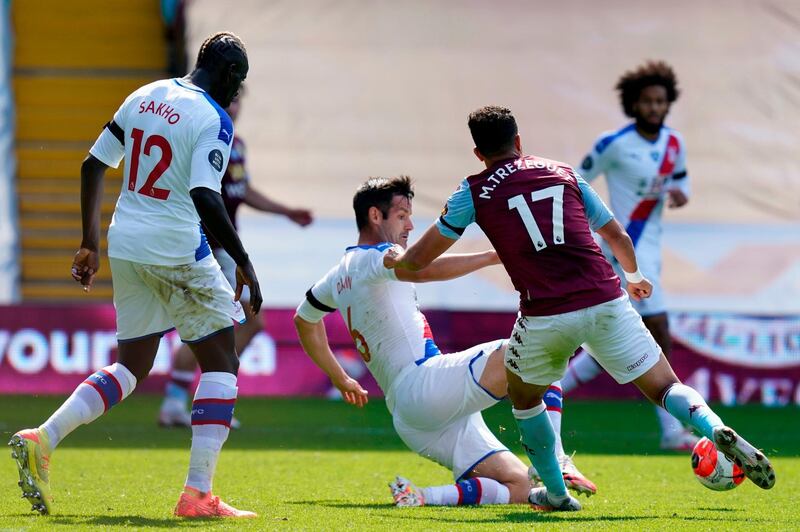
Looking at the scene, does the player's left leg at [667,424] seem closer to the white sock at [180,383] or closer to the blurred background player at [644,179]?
the blurred background player at [644,179]

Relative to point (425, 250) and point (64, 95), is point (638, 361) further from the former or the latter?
point (64, 95)

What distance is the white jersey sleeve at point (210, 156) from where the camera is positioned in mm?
5156

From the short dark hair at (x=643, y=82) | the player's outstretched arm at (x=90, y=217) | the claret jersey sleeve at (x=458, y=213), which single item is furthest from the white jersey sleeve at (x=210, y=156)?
the short dark hair at (x=643, y=82)

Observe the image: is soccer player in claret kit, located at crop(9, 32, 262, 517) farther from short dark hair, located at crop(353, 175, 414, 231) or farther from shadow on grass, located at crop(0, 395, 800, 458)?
shadow on grass, located at crop(0, 395, 800, 458)

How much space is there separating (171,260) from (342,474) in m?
2.16

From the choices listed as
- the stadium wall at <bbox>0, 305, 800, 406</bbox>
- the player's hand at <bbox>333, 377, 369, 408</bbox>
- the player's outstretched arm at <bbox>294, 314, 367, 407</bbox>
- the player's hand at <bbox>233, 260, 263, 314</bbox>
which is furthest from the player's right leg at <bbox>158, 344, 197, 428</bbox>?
the player's hand at <bbox>233, 260, 263, 314</bbox>

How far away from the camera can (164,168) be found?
5.39 meters

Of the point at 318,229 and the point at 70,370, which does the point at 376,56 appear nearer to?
the point at 318,229

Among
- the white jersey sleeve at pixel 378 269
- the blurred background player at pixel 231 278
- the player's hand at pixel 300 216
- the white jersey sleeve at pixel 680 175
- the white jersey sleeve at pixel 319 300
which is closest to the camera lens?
the white jersey sleeve at pixel 378 269

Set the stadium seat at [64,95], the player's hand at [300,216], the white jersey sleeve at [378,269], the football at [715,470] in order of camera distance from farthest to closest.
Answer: the stadium seat at [64,95] < the player's hand at [300,216] < the white jersey sleeve at [378,269] < the football at [715,470]

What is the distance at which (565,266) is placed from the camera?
5.09 meters

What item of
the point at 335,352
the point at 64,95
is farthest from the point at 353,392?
the point at 64,95

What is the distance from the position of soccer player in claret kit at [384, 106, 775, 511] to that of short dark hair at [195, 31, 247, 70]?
1080 millimetres

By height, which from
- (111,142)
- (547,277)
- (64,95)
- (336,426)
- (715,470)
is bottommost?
(336,426)
